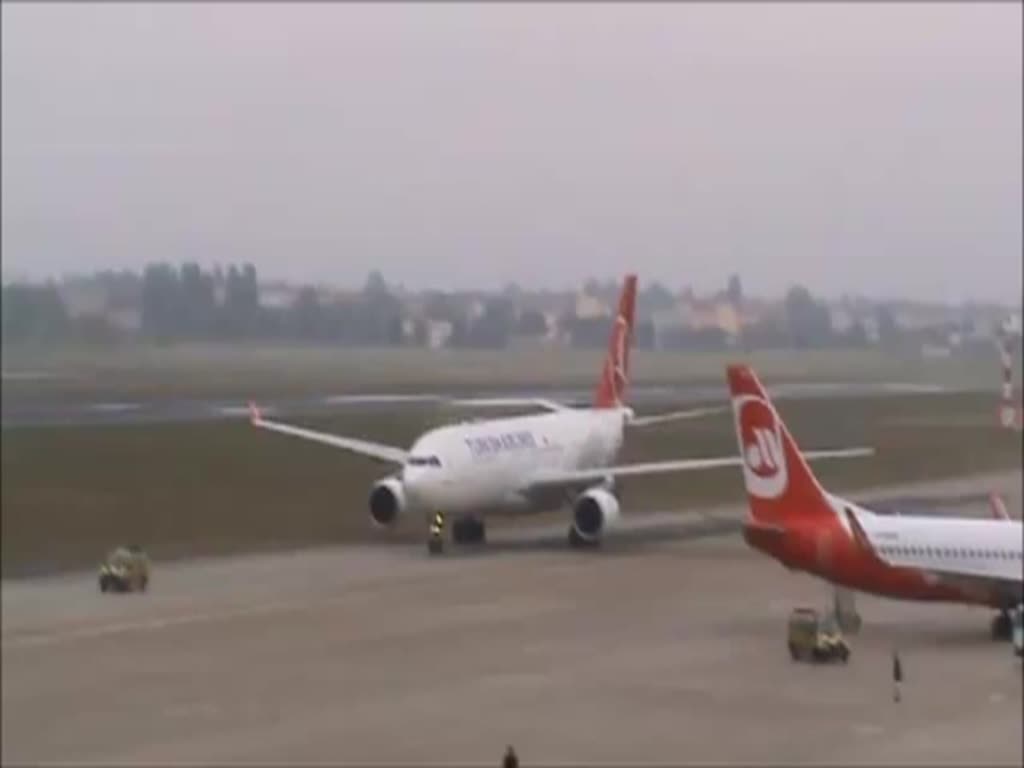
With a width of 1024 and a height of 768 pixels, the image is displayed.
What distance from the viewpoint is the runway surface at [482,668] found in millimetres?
16500

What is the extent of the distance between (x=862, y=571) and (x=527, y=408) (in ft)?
17.4

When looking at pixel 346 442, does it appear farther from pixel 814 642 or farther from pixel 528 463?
pixel 814 642

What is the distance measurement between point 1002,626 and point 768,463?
2940mm

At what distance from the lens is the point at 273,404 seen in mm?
23281

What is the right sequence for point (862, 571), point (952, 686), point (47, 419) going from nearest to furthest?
point (952, 686) → point (862, 571) → point (47, 419)

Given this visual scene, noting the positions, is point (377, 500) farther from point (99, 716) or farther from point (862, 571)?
point (99, 716)

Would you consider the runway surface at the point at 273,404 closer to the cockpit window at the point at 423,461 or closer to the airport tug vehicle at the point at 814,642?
the cockpit window at the point at 423,461

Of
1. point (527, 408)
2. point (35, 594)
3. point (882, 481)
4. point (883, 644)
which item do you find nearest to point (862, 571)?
point (883, 644)

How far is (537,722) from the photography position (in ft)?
56.7

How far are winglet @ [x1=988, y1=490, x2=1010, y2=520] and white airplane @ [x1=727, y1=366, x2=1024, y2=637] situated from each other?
135cm

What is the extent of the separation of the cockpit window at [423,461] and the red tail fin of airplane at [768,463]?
430 centimetres

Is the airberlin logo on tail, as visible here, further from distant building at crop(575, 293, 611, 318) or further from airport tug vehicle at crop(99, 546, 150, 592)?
airport tug vehicle at crop(99, 546, 150, 592)

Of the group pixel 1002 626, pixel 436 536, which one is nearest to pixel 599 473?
pixel 436 536

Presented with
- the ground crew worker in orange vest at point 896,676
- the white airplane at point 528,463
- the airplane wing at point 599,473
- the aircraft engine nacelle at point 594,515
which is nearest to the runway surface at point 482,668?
the ground crew worker in orange vest at point 896,676
